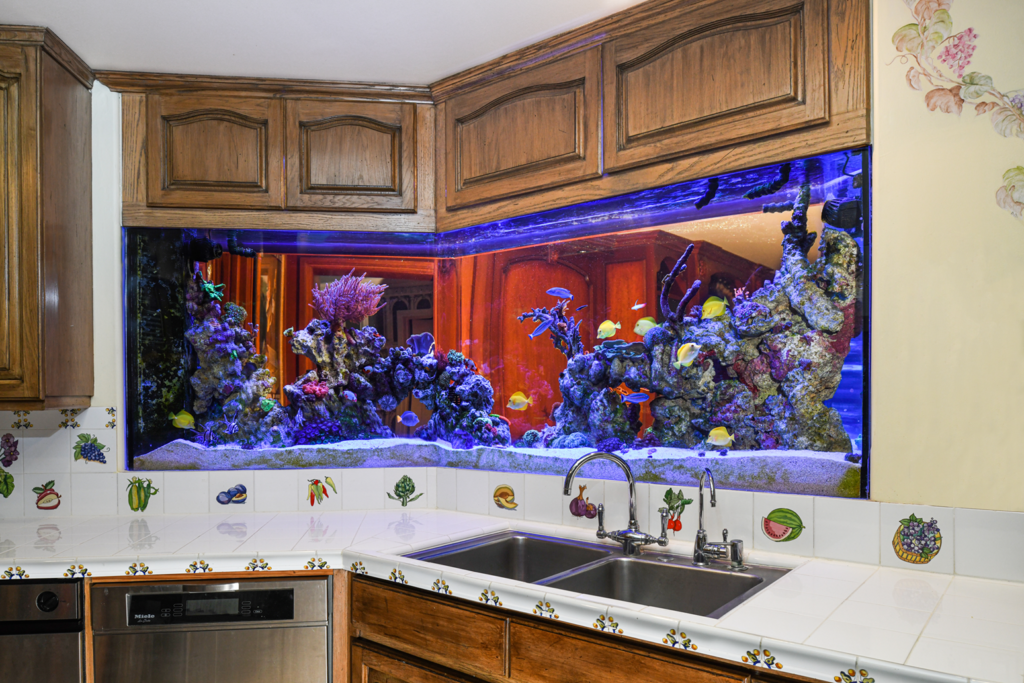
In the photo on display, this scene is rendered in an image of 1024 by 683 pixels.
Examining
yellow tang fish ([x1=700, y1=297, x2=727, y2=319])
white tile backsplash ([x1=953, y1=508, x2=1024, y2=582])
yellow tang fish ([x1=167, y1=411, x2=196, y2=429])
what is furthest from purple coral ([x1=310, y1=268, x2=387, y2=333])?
white tile backsplash ([x1=953, y1=508, x2=1024, y2=582])

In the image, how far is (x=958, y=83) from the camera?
1.43 metres

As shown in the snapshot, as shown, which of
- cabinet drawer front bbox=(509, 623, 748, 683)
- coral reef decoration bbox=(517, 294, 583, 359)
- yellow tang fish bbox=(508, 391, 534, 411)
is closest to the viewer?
cabinet drawer front bbox=(509, 623, 748, 683)

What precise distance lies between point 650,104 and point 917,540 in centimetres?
124

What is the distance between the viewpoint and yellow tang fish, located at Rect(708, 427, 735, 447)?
1.75m

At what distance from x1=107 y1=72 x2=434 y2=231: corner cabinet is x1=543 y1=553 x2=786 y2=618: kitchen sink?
1.37 meters

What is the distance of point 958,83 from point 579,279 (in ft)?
3.42

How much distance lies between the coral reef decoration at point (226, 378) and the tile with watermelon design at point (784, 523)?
1.57 metres

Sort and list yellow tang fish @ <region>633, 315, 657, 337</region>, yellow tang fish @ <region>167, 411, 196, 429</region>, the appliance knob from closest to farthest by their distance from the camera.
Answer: the appliance knob → yellow tang fish @ <region>633, 315, 657, 337</region> → yellow tang fish @ <region>167, 411, 196, 429</region>

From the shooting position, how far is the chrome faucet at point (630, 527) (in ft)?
5.60

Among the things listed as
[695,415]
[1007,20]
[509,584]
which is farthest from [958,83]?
[509,584]

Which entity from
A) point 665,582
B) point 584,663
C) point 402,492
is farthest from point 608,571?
point 402,492

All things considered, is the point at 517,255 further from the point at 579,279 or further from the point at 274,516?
the point at 274,516

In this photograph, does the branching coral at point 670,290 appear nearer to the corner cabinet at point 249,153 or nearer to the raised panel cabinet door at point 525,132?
the raised panel cabinet door at point 525,132

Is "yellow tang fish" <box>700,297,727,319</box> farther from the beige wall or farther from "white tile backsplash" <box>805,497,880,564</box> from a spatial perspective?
"white tile backsplash" <box>805,497,880,564</box>
